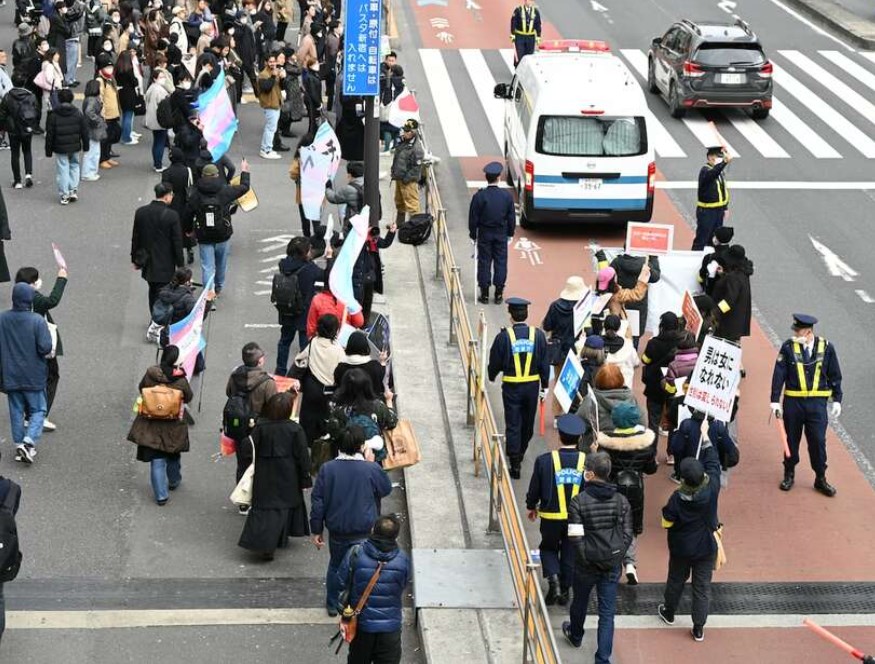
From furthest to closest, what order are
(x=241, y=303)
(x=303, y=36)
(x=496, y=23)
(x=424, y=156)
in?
(x=496, y=23)
(x=303, y=36)
(x=424, y=156)
(x=241, y=303)

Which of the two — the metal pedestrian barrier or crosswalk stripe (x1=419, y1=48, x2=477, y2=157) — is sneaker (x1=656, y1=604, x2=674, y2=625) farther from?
crosswalk stripe (x1=419, y1=48, x2=477, y2=157)

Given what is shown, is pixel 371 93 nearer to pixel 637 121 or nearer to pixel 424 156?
pixel 424 156

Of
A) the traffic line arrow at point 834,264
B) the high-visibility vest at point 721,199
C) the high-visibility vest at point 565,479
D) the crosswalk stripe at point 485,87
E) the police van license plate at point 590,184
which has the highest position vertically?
the high-visibility vest at point 565,479

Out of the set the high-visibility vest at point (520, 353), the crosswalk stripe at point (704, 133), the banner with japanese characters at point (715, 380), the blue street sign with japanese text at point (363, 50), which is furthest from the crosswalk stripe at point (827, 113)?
the banner with japanese characters at point (715, 380)

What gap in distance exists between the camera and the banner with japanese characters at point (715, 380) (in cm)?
1312

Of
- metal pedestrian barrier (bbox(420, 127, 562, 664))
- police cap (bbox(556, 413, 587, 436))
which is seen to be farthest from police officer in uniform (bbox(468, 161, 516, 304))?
police cap (bbox(556, 413, 587, 436))

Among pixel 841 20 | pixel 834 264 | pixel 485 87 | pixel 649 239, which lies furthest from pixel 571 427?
pixel 841 20

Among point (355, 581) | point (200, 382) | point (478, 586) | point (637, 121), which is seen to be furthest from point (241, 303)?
point (355, 581)

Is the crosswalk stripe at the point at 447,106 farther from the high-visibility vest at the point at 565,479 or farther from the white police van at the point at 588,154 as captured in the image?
the high-visibility vest at the point at 565,479

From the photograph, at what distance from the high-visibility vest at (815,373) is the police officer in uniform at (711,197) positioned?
5.97m

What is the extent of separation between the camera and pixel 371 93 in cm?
1962

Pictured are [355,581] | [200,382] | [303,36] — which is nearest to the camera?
[355,581]

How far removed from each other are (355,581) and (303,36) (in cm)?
1994

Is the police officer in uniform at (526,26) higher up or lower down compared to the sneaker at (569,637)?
higher up
